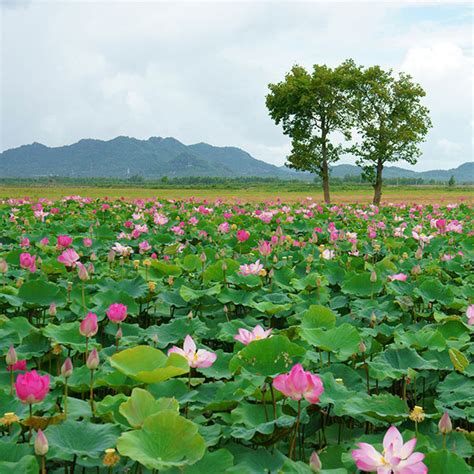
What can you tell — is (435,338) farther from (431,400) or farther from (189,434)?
(189,434)

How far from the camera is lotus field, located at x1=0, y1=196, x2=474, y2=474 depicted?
4.68ft

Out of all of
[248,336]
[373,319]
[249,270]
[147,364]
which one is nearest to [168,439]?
[147,364]

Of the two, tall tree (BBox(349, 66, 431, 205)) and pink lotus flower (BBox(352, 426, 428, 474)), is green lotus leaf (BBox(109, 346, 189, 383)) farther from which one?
tall tree (BBox(349, 66, 431, 205))

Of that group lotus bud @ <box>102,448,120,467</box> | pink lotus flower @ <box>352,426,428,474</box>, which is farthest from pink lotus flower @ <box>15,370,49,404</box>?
pink lotus flower @ <box>352,426,428,474</box>

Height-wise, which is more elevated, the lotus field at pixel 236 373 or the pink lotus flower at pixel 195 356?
the pink lotus flower at pixel 195 356

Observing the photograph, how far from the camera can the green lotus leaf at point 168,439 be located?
1.32m

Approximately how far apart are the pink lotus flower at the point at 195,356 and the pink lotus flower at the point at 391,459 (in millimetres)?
695

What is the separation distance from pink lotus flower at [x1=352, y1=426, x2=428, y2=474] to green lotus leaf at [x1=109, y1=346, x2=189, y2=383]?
632mm

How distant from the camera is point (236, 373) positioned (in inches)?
80.4

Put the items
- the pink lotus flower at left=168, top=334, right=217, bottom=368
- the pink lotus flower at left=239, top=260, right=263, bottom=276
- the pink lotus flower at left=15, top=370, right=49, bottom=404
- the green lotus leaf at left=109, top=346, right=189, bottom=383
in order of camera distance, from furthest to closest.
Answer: the pink lotus flower at left=239, top=260, right=263, bottom=276 → the pink lotus flower at left=168, top=334, right=217, bottom=368 → the green lotus leaf at left=109, top=346, right=189, bottom=383 → the pink lotus flower at left=15, top=370, right=49, bottom=404

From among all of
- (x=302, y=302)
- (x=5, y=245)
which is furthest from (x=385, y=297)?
(x=5, y=245)

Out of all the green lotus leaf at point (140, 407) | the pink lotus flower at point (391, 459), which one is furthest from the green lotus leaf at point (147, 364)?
the pink lotus flower at point (391, 459)

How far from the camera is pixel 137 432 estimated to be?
4.43 ft

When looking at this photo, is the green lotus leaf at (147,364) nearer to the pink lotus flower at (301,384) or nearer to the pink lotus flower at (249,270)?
the pink lotus flower at (301,384)
